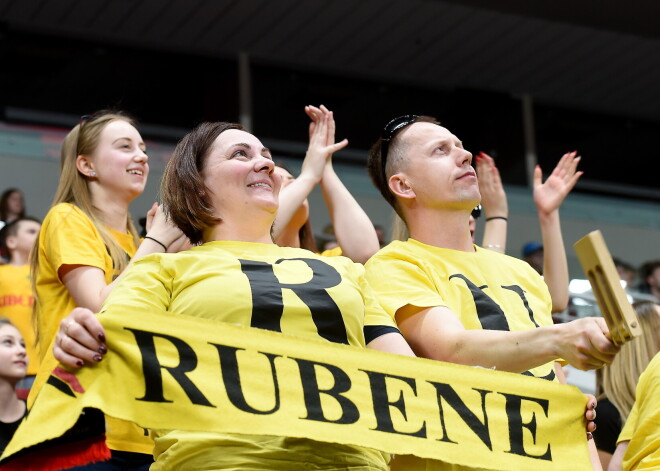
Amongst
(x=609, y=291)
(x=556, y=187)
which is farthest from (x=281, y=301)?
(x=556, y=187)

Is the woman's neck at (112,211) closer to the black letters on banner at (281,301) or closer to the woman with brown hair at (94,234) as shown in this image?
the woman with brown hair at (94,234)

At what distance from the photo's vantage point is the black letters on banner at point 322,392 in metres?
2.00

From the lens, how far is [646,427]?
291 centimetres

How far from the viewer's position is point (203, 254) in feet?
7.42

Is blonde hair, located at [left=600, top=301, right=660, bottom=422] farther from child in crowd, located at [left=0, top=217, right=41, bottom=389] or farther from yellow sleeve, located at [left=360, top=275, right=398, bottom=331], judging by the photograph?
child in crowd, located at [left=0, top=217, right=41, bottom=389]

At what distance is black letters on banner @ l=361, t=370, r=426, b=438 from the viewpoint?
2039 mm

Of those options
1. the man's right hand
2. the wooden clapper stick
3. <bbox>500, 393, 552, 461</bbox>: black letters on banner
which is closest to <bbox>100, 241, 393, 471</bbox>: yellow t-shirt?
<bbox>500, 393, 552, 461</bbox>: black letters on banner

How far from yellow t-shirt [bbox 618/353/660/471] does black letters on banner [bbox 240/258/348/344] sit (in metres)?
1.08

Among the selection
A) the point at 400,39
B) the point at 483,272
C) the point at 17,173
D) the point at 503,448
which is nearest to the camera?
the point at 503,448

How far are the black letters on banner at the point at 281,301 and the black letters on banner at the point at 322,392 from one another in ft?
0.46

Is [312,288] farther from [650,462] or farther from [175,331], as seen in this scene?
[650,462]

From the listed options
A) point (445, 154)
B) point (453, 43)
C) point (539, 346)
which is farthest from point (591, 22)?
point (539, 346)

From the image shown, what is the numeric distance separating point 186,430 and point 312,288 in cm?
44

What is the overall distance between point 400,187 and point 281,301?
0.84 metres
